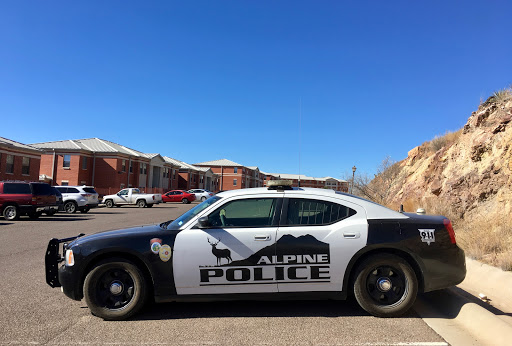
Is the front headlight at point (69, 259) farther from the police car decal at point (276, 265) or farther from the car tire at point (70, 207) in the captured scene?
the car tire at point (70, 207)

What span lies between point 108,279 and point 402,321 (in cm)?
353

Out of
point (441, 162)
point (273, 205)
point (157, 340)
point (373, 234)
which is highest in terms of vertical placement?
point (441, 162)

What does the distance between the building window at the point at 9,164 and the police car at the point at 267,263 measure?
31484 millimetres

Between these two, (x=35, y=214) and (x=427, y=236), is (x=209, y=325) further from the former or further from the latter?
(x=35, y=214)

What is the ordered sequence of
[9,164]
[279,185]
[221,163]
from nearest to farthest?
[279,185]
[9,164]
[221,163]

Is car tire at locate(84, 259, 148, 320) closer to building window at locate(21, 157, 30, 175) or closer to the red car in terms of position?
building window at locate(21, 157, 30, 175)

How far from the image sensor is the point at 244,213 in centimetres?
473

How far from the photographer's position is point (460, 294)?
498 centimetres

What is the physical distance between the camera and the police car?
4.32 metres

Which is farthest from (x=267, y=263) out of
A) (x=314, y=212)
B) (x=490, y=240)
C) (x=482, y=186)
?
(x=482, y=186)

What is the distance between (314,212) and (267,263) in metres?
0.86

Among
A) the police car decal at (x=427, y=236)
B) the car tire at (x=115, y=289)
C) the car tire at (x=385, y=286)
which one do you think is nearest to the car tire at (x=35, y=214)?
the car tire at (x=115, y=289)

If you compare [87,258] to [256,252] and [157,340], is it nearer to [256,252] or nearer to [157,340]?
[157,340]

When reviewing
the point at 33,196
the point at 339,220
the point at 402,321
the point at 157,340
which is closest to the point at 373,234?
the point at 339,220
